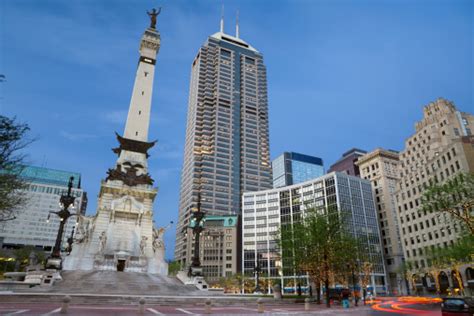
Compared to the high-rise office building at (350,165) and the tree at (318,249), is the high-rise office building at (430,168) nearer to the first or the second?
the tree at (318,249)

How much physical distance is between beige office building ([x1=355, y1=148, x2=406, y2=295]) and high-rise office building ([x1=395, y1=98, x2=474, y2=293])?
9.46 metres

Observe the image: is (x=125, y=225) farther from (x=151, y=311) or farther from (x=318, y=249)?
(x=151, y=311)

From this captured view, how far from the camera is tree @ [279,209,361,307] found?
31788 millimetres

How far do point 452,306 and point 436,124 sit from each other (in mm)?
76669

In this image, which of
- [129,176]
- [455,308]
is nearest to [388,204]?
[129,176]

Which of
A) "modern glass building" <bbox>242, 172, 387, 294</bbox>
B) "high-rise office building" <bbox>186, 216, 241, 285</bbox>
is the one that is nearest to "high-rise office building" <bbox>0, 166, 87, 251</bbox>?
"high-rise office building" <bbox>186, 216, 241, 285</bbox>

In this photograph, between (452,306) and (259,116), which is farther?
(259,116)

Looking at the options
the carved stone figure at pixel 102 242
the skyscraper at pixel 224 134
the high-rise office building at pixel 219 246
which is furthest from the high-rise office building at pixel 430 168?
the skyscraper at pixel 224 134

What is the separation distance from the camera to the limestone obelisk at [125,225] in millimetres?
40062

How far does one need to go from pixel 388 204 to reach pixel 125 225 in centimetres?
8614

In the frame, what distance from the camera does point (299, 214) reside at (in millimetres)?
101188

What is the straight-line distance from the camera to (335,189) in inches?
3816

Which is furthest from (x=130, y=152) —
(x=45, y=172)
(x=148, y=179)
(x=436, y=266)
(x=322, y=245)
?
(x=45, y=172)

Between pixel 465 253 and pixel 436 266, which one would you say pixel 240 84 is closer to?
pixel 436 266
